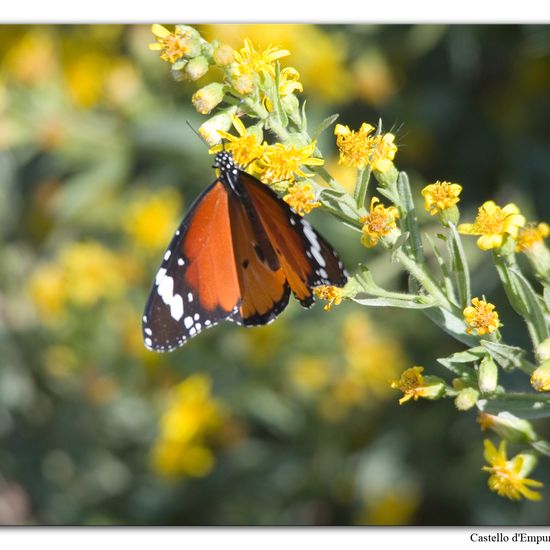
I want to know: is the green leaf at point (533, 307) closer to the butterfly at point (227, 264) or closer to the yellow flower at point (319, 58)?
the butterfly at point (227, 264)

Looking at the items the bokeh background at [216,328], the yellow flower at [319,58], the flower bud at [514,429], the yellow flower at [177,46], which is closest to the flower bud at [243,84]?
the yellow flower at [177,46]

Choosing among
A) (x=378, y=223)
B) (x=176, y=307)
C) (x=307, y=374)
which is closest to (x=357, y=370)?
(x=307, y=374)

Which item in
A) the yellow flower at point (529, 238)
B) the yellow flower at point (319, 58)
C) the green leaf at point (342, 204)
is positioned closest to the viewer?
the green leaf at point (342, 204)

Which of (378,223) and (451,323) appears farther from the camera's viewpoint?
(451,323)

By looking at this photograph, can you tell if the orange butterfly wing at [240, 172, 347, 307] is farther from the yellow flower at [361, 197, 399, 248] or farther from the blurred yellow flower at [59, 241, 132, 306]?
the blurred yellow flower at [59, 241, 132, 306]

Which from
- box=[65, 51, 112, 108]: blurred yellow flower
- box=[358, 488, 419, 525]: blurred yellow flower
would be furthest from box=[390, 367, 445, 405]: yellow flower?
box=[65, 51, 112, 108]: blurred yellow flower

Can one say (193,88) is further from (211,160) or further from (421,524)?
(421,524)

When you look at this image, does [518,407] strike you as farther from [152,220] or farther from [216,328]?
[152,220]
